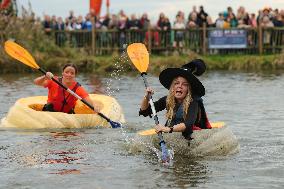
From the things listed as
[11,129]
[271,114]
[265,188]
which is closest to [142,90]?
[271,114]

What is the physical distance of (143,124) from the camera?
47.7 feet

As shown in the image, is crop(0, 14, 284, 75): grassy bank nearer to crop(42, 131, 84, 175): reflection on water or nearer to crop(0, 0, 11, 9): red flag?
crop(0, 0, 11, 9): red flag

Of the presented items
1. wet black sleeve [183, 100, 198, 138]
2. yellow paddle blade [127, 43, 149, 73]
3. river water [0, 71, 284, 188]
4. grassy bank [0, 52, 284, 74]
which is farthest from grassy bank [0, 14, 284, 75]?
wet black sleeve [183, 100, 198, 138]

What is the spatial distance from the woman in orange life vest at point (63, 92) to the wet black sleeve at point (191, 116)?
3.79m

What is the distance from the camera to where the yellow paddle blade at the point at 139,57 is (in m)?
12.3

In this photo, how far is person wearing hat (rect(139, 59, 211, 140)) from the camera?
10273 mm

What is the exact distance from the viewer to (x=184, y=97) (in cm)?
1047

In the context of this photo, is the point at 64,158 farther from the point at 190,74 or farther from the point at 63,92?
the point at 63,92

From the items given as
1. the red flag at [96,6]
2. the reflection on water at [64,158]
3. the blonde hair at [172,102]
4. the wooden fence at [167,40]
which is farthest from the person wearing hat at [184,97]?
the red flag at [96,6]

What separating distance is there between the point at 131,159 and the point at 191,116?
0.91 metres

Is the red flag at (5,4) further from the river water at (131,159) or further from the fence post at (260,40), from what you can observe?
the river water at (131,159)

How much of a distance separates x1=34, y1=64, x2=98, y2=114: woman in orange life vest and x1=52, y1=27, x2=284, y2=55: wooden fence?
14396mm

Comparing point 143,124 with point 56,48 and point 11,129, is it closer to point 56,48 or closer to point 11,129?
point 11,129

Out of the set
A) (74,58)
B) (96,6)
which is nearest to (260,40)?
(96,6)
